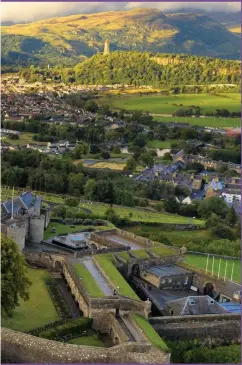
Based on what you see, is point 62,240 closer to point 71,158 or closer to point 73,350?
point 73,350

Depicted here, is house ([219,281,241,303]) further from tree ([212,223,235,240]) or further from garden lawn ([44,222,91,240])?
tree ([212,223,235,240])

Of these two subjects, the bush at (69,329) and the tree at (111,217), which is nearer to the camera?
the bush at (69,329)

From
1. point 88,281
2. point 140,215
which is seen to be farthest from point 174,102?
point 88,281

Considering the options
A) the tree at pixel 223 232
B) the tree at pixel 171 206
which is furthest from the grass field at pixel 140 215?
the tree at pixel 223 232

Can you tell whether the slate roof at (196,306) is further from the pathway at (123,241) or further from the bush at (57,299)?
the pathway at (123,241)

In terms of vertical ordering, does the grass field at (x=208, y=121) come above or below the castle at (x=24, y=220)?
below

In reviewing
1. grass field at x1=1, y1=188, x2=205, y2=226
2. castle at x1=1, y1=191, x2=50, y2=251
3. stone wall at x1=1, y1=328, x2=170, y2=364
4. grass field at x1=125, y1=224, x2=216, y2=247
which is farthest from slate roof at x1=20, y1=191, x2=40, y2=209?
stone wall at x1=1, y1=328, x2=170, y2=364
